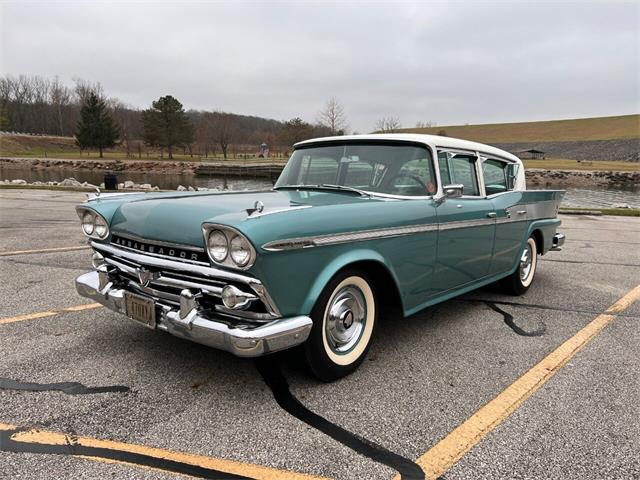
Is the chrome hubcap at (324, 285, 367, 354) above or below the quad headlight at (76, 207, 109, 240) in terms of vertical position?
below

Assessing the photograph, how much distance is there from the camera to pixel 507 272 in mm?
4965

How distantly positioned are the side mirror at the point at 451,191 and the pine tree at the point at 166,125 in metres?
72.5

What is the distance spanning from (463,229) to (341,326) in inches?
61.9

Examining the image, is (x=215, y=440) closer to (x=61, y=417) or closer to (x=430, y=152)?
(x=61, y=417)

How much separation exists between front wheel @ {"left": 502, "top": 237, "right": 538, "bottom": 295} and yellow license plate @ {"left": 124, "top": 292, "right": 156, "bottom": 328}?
3.91 m

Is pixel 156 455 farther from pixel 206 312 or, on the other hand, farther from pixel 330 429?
pixel 330 429

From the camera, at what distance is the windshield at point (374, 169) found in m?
3.83

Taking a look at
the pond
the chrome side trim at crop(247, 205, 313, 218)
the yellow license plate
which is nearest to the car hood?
the chrome side trim at crop(247, 205, 313, 218)

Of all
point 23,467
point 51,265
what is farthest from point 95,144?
point 23,467

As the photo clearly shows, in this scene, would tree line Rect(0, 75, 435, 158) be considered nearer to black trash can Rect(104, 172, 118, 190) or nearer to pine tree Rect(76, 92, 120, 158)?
pine tree Rect(76, 92, 120, 158)

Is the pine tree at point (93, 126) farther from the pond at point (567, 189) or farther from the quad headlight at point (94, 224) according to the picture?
the quad headlight at point (94, 224)

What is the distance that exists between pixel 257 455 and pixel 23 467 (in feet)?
3.53

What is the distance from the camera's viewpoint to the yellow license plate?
114 inches

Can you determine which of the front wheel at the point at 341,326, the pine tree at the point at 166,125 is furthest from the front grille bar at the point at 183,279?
the pine tree at the point at 166,125
